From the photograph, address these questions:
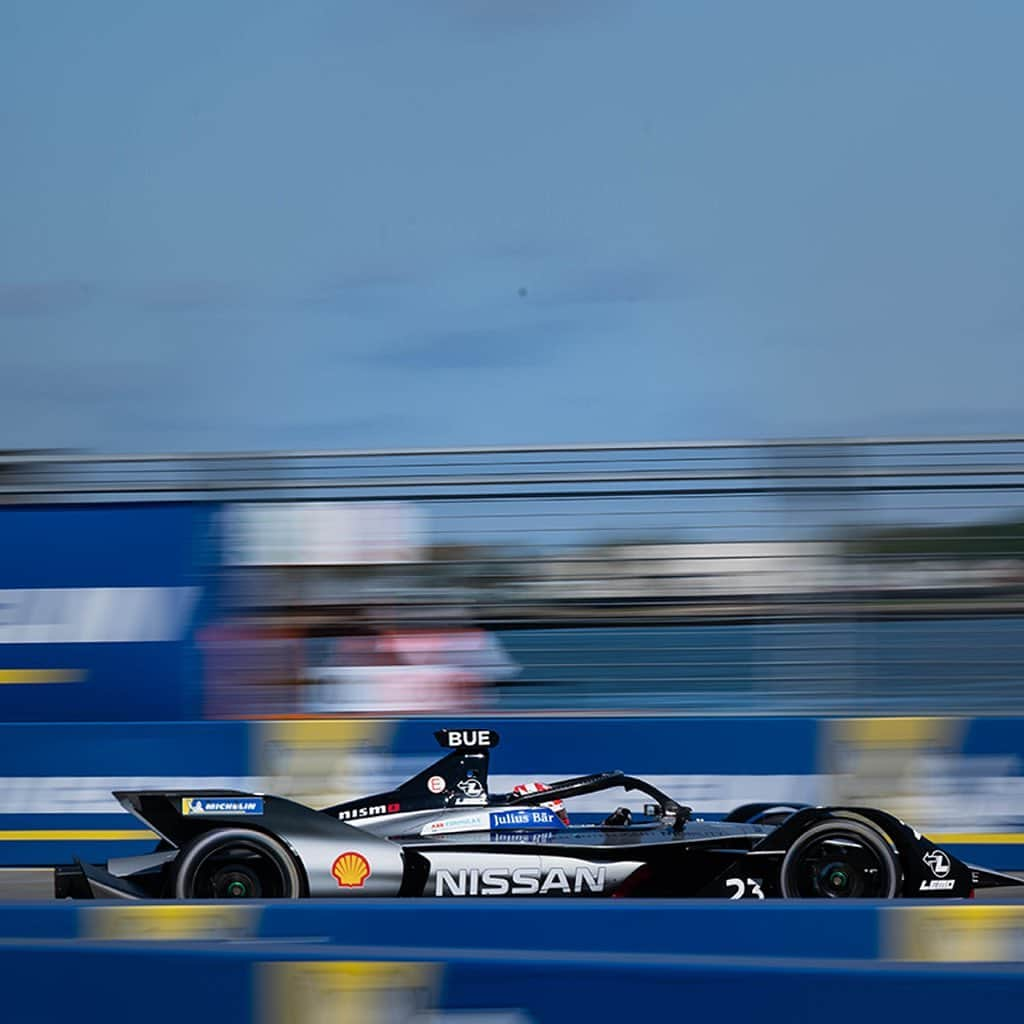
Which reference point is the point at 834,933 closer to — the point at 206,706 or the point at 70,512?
the point at 206,706

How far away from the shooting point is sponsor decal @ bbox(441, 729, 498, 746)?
610 centimetres

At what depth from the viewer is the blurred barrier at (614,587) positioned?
7242 mm

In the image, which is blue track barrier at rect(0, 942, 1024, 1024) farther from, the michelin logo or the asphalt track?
the michelin logo

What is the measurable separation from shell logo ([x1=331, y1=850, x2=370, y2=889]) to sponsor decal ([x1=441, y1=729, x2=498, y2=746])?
73cm

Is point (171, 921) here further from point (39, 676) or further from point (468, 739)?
point (39, 676)

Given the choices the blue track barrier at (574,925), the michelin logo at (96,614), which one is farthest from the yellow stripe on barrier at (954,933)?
the michelin logo at (96,614)

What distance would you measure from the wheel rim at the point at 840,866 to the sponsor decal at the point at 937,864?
0.13 meters

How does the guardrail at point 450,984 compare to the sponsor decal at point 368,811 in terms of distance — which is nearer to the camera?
the guardrail at point 450,984

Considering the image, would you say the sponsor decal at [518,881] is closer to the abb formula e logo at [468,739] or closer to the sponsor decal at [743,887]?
the sponsor decal at [743,887]

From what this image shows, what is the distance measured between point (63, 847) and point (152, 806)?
1838 mm

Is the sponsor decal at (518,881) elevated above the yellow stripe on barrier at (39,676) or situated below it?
below

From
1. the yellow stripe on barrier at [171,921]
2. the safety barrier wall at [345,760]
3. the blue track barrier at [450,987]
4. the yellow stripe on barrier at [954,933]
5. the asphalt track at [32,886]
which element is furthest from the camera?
the safety barrier wall at [345,760]

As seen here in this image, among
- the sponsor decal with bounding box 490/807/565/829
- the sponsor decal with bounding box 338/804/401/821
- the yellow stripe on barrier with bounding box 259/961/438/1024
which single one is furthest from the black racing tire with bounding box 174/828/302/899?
the yellow stripe on barrier with bounding box 259/961/438/1024

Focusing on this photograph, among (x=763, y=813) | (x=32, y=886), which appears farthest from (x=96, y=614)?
(x=763, y=813)
